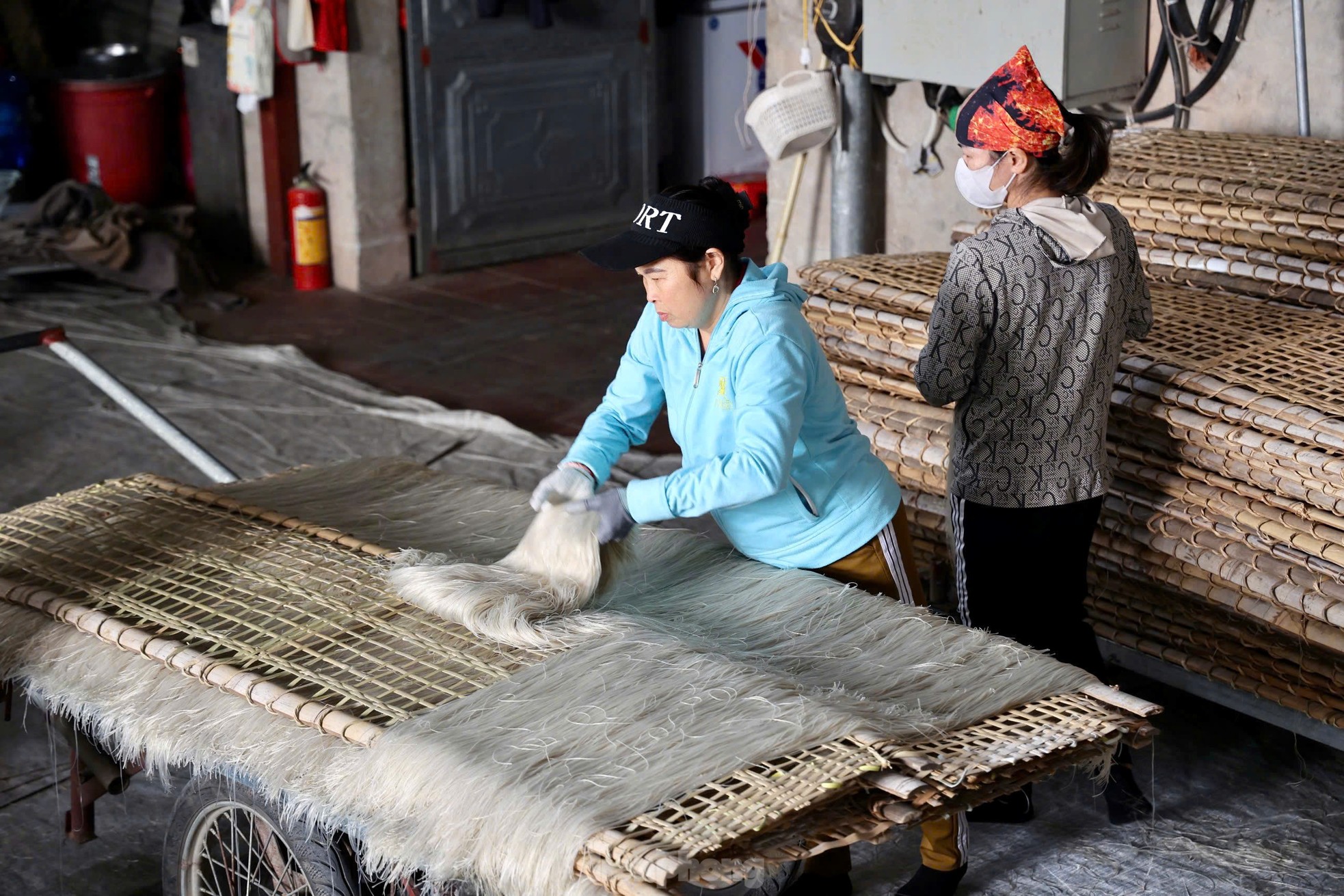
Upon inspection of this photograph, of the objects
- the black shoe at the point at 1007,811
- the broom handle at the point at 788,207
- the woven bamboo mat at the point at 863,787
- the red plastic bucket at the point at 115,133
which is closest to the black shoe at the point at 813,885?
the black shoe at the point at 1007,811

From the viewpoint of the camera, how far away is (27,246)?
263 inches

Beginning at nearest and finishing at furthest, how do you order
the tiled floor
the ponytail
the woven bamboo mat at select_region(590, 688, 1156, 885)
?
the woven bamboo mat at select_region(590, 688, 1156, 885), the ponytail, the tiled floor

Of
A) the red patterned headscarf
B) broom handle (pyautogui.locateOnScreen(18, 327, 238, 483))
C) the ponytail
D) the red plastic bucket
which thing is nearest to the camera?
the red patterned headscarf

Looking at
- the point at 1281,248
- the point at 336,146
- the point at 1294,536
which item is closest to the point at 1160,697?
the point at 1294,536

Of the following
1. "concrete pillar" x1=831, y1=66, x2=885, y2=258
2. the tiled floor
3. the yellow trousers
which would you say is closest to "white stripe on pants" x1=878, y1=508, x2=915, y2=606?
the yellow trousers

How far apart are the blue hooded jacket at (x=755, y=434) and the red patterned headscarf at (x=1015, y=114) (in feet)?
1.53

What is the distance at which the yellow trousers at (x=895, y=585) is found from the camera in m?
2.50

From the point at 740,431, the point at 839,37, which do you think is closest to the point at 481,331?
the point at 839,37

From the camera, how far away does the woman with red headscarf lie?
2557 millimetres

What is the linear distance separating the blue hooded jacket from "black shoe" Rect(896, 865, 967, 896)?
0.60 metres

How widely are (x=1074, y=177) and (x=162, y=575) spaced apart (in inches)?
67.6

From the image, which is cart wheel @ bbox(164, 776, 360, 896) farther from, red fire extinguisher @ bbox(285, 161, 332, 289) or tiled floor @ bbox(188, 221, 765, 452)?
red fire extinguisher @ bbox(285, 161, 332, 289)

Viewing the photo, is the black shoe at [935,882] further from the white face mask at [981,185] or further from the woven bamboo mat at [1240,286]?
the woven bamboo mat at [1240,286]

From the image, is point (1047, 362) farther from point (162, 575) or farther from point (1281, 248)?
point (162, 575)
